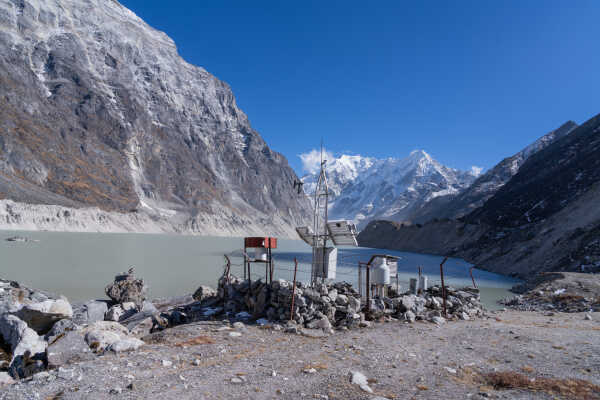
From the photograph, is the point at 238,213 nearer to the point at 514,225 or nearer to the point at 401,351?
the point at 514,225

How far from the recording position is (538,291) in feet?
76.8

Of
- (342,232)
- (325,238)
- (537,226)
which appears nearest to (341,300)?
(342,232)

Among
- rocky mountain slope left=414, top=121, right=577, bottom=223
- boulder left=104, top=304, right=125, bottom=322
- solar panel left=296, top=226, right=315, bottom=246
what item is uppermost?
rocky mountain slope left=414, top=121, right=577, bottom=223

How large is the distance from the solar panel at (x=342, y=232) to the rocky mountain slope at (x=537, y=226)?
90.9 ft

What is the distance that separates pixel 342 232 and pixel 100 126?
155368mm

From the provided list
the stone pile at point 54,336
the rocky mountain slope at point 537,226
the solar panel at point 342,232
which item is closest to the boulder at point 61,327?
the stone pile at point 54,336

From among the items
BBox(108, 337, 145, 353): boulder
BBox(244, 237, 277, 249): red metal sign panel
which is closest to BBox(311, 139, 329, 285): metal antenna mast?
BBox(244, 237, 277, 249): red metal sign panel

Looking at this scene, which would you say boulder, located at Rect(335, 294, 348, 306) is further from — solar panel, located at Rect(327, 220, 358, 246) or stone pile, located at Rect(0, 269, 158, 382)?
stone pile, located at Rect(0, 269, 158, 382)

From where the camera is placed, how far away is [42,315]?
10.4 m

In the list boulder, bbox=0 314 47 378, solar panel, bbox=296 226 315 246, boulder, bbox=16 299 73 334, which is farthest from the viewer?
solar panel, bbox=296 226 315 246

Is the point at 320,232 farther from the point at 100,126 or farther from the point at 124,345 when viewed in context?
the point at 100,126

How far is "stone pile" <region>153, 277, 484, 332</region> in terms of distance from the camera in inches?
425

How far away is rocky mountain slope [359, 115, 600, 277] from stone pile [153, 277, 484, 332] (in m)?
26.9

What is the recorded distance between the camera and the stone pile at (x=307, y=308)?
35.4ft
